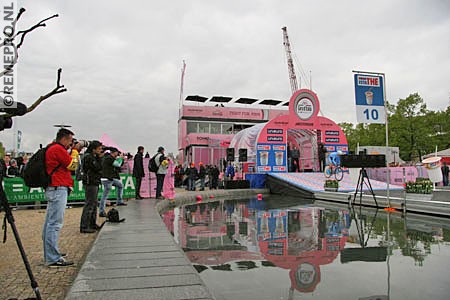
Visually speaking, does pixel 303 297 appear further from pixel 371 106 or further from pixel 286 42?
pixel 286 42

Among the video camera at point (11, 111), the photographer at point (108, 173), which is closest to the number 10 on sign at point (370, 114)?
the photographer at point (108, 173)

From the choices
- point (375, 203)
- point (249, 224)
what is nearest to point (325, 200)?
point (375, 203)

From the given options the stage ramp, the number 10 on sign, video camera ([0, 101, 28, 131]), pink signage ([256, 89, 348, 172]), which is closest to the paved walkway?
video camera ([0, 101, 28, 131])

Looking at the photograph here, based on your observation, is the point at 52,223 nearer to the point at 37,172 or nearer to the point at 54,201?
the point at 54,201

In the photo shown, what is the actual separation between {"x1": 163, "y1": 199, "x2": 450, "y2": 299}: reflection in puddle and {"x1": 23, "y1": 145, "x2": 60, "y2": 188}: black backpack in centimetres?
207

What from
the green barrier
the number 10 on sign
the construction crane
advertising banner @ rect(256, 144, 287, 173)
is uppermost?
the construction crane

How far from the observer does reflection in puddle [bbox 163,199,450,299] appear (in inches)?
132

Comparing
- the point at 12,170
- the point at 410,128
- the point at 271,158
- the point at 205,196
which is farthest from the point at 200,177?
the point at 410,128

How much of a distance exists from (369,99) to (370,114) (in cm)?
45

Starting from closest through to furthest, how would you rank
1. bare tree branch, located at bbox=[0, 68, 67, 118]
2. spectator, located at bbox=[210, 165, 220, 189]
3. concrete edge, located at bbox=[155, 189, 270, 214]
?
bare tree branch, located at bbox=[0, 68, 67, 118]
concrete edge, located at bbox=[155, 189, 270, 214]
spectator, located at bbox=[210, 165, 220, 189]

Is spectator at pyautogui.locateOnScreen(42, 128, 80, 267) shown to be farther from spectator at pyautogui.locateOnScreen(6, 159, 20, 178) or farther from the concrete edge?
spectator at pyautogui.locateOnScreen(6, 159, 20, 178)

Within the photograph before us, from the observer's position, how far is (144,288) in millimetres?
2807

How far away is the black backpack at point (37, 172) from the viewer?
405cm

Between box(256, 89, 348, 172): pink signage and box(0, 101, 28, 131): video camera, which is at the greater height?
box(256, 89, 348, 172): pink signage
